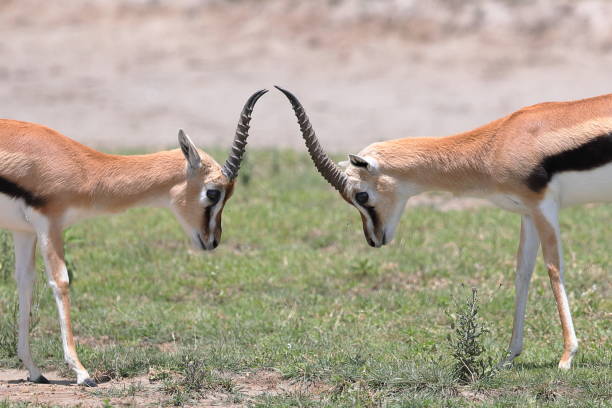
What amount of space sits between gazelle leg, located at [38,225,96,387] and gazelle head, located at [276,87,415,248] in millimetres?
1805

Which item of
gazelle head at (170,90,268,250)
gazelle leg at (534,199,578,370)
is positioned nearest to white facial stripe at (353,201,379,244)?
gazelle head at (170,90,268,250)

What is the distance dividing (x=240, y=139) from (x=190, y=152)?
33 cm

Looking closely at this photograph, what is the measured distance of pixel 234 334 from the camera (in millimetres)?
7559

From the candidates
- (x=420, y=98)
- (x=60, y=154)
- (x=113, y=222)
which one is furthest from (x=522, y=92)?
(x=60, y=154)

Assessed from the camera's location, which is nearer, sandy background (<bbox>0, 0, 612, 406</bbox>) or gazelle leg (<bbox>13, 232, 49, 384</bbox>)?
gazelle leg (<bbox>13, 232, 49, 384</bbox>)

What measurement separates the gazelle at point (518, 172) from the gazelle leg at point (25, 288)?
1980 millimetres

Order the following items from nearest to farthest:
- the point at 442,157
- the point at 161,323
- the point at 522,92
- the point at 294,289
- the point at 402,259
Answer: the point at 442,157 < the point at 161,323 < the point at 294,289 < the point at 402,259 < the point at 522,92

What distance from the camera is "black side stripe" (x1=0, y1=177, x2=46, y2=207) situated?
21.1 feet

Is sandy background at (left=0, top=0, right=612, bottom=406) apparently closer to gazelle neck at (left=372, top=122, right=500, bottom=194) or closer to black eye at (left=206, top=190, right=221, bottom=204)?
gazelle neck at (left=372, top=122, right=500, bottom=194)

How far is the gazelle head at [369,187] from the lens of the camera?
23.6 feet

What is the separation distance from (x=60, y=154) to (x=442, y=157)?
2.56 m

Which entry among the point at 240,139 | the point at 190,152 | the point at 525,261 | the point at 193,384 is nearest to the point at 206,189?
the point at 190,152

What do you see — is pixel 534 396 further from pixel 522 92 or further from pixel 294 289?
pixel 522 92

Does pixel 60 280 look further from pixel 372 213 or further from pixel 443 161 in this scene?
pixel 443 161
